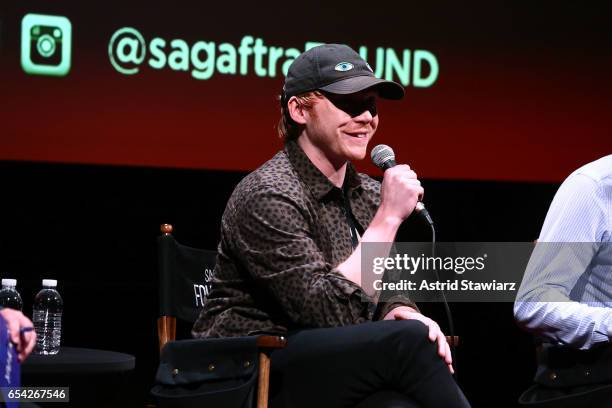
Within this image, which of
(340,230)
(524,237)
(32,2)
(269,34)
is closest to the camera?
(340,230)

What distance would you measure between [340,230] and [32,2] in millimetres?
2708

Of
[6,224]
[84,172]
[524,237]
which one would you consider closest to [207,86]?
[84,172]

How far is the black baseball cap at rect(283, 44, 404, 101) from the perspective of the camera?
267 cm

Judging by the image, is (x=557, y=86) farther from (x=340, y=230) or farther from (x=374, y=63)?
(x=340, y=230)

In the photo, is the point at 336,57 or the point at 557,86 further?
the point at 557,86

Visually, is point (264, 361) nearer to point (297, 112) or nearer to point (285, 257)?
point (285, 257)

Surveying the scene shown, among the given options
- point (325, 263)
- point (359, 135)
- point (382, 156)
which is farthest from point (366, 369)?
point (359, 135)

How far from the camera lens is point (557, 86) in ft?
18.1

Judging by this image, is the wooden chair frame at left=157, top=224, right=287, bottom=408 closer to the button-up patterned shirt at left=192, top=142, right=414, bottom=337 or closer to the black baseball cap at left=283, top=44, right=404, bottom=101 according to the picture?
the button-up patterned shirt at left=192, top=142, right=414, bottom=337

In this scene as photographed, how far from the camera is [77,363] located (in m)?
3.01

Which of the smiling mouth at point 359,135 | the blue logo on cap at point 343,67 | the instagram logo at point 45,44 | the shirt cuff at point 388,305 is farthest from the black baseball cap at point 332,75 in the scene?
the instagram logo at point 45,44

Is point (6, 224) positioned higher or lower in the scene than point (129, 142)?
lower

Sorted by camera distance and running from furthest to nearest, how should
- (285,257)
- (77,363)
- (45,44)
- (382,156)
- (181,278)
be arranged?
(45,44), (181,278), (77,363), (382,156), (285,257)

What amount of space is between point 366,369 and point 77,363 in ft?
3.81
